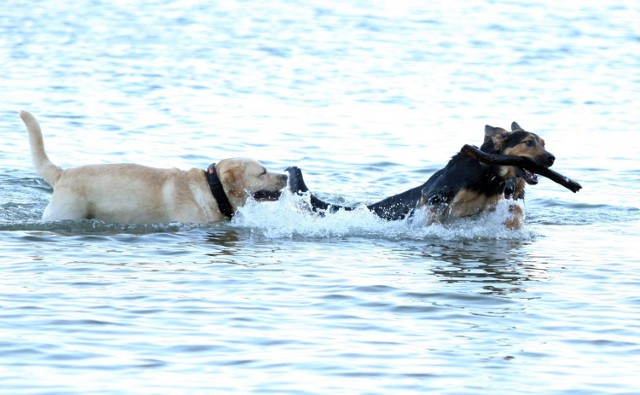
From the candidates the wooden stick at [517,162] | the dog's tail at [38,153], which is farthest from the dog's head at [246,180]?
the wooden stick at [517,162]

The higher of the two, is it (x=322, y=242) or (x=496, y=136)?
(x=496, y=136)

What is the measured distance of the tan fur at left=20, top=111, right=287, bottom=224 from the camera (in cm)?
985

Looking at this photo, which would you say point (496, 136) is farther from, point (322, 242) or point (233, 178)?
point (233, 178)

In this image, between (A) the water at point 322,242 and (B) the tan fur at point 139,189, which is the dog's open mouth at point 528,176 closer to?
(A) the water at point 322,242

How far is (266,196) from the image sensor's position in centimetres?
1021

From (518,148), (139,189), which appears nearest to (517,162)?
(518,148)

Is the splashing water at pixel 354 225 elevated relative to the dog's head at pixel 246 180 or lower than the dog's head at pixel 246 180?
lower

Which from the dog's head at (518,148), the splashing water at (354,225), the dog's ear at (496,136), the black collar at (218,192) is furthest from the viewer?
the splashing water at (354,225)

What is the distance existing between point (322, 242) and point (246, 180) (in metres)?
0.82

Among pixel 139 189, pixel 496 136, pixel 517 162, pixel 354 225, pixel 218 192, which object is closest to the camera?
pixel 517 162

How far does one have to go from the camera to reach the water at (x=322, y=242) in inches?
260

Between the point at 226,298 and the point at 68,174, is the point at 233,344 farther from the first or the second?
the point at 68,174

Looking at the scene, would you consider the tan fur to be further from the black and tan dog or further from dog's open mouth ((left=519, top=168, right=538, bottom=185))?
dog's open mouth ((left=519, top=168, right=538, bottom=185))

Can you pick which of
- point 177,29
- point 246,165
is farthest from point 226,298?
point 177,29
